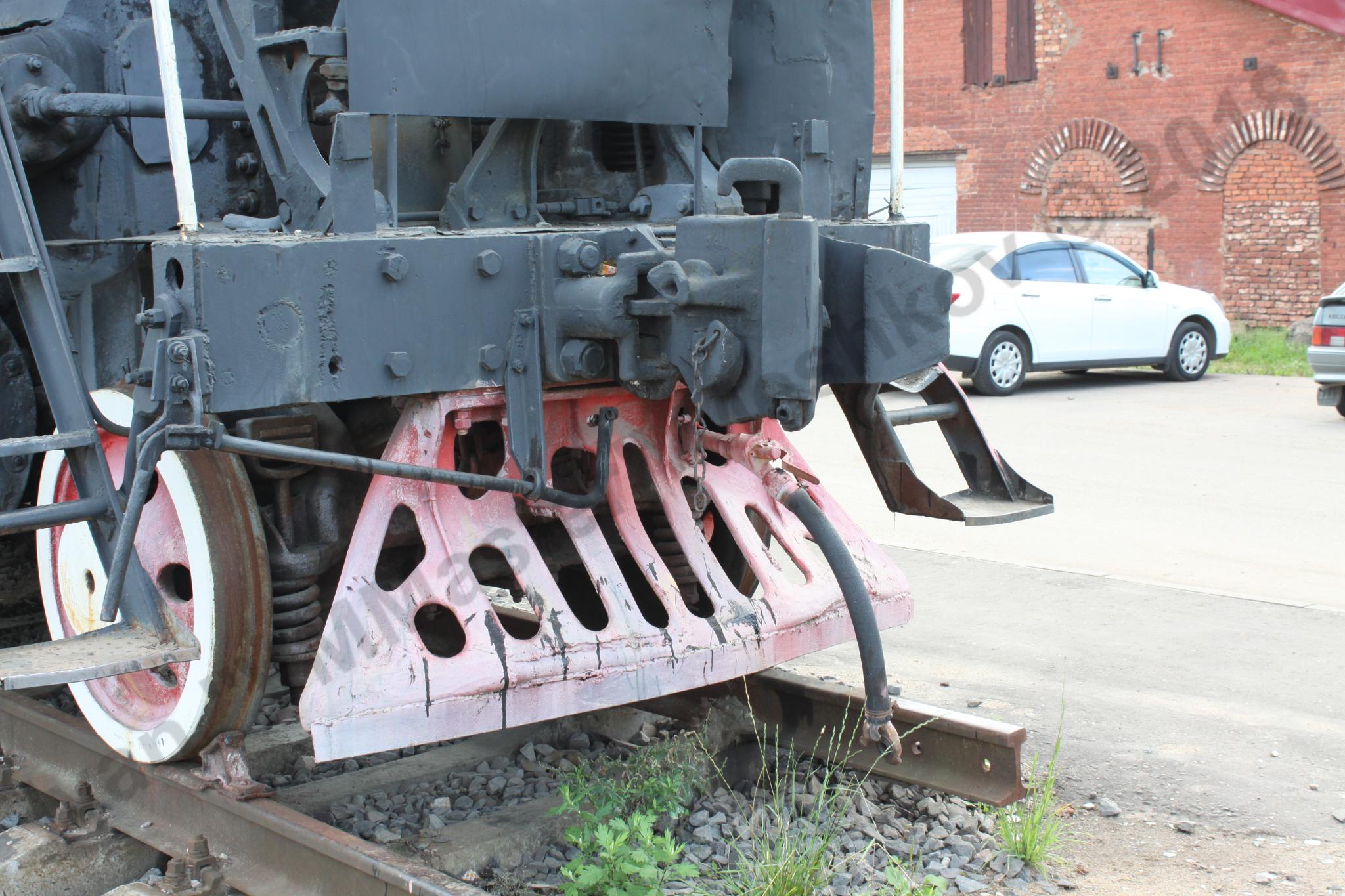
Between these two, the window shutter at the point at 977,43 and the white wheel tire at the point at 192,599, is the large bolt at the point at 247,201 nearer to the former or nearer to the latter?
the white wheel tire at the point at 192,599

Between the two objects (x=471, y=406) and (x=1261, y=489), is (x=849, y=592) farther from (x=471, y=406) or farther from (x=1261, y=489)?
(x=1261, y=489)

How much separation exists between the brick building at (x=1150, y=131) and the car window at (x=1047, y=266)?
3.92 metres

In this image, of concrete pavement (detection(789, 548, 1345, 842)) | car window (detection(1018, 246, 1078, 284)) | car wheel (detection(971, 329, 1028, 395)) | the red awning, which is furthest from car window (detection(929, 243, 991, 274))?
concrete pavement (detection(789, 548, 1345, 842))

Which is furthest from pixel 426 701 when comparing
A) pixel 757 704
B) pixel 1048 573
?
pixel 1048 573

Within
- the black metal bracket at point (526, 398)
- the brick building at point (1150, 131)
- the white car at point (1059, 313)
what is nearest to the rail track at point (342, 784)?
the black metal bracket at point (526, 398)

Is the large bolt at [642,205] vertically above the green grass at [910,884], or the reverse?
the large bolt at [642,205]

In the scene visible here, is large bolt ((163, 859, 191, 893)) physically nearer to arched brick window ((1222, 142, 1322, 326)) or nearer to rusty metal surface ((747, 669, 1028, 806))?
rusty metal surface ((747, 669, 1028, 806))

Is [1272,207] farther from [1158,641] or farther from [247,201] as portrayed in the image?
[247,201]

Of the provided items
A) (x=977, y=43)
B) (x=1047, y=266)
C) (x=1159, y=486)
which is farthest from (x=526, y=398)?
(x=977, y=43)

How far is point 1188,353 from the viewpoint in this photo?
15.8 metres

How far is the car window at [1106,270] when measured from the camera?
1510cm

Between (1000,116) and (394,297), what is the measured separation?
20.0m

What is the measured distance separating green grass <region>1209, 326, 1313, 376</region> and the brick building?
64 cm

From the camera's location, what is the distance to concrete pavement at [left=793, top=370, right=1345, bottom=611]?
7.08m
